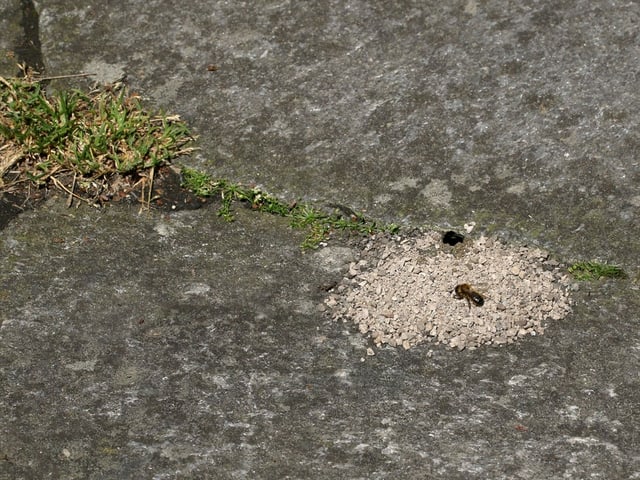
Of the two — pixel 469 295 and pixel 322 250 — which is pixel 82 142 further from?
pixel 469 295

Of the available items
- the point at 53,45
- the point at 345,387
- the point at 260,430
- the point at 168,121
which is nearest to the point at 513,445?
the point at 345,387

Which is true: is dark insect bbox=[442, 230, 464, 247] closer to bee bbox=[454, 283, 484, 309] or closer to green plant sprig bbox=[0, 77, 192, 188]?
bee bbox=[454, 283, 484, 309]

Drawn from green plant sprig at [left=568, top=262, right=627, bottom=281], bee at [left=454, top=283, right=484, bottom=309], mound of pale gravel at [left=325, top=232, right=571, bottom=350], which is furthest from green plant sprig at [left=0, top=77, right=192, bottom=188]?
green plant sprig at [left=568, top=262, right=627, bottom=281]

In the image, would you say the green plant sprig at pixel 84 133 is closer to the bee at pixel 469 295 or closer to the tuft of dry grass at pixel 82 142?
the tuft of dry grass at pixel 82 142

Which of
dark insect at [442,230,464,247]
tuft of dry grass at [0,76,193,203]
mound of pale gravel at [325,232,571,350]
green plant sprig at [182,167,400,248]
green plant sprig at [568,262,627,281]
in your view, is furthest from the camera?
tuft of dry grass at [0,76,193,203]

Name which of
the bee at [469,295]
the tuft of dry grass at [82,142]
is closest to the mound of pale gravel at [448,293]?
the bee at [469,295]

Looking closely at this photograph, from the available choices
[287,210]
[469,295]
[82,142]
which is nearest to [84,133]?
[82,142]

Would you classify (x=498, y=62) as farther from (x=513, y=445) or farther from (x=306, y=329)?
(x=513, y=445)
